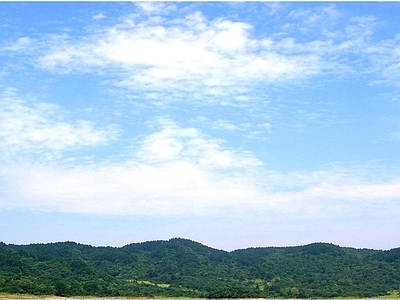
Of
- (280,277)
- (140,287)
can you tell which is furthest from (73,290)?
(280,277)

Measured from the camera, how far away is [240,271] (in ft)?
595

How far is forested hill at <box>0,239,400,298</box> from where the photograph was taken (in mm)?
119750

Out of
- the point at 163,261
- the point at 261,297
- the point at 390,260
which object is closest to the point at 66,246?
the point at 163,261

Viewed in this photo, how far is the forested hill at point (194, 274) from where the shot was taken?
120 metres

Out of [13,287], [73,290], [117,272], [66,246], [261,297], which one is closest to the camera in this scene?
[13,287]

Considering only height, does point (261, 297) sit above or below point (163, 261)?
below

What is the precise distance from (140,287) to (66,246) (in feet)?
238

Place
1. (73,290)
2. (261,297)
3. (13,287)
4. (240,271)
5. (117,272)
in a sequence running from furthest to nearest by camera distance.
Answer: (240,271) < (117,272) < (261,297) < (73,290) < (13,287)

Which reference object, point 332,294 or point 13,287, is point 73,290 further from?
point 332,294

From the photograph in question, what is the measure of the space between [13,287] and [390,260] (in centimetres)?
12233

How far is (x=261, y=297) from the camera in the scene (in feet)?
410

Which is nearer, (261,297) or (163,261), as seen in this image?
(261,297)

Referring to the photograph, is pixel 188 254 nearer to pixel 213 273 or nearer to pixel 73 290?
pixel 213 273

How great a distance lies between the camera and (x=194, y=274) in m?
166
